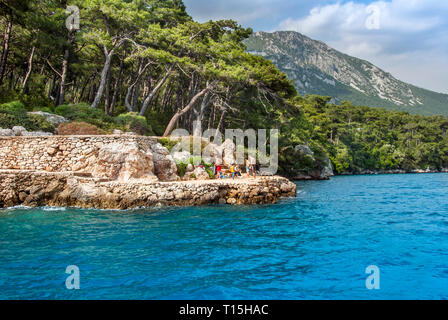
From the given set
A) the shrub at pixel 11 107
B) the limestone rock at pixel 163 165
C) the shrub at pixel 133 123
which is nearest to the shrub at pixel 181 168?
the limestone rock at pixel 163 165

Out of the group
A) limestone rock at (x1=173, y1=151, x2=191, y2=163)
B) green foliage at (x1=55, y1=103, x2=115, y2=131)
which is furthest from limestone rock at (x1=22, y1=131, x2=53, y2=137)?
limestone rock at (x1=173, y1=151, x2=191, y2=163)

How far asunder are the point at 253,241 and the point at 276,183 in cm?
1207

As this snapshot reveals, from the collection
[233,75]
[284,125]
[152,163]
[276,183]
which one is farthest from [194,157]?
[284,125]

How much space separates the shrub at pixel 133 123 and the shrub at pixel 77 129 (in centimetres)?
362

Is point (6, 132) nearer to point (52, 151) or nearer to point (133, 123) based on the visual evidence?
point (52, 151)

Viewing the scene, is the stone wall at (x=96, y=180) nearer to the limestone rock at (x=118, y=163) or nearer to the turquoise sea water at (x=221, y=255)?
the limestone rock at (x=118, y=163)

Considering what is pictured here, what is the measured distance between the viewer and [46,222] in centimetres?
1233

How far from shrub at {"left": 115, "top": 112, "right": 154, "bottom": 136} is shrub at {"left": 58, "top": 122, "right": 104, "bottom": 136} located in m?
3.62

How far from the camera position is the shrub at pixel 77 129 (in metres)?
20.5

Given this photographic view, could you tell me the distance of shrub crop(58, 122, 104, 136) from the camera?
20453 millimetres

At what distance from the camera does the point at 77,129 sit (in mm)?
20703

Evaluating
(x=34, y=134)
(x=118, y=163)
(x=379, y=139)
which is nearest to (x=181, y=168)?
(x=118, y=163)

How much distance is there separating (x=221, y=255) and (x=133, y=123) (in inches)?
778
